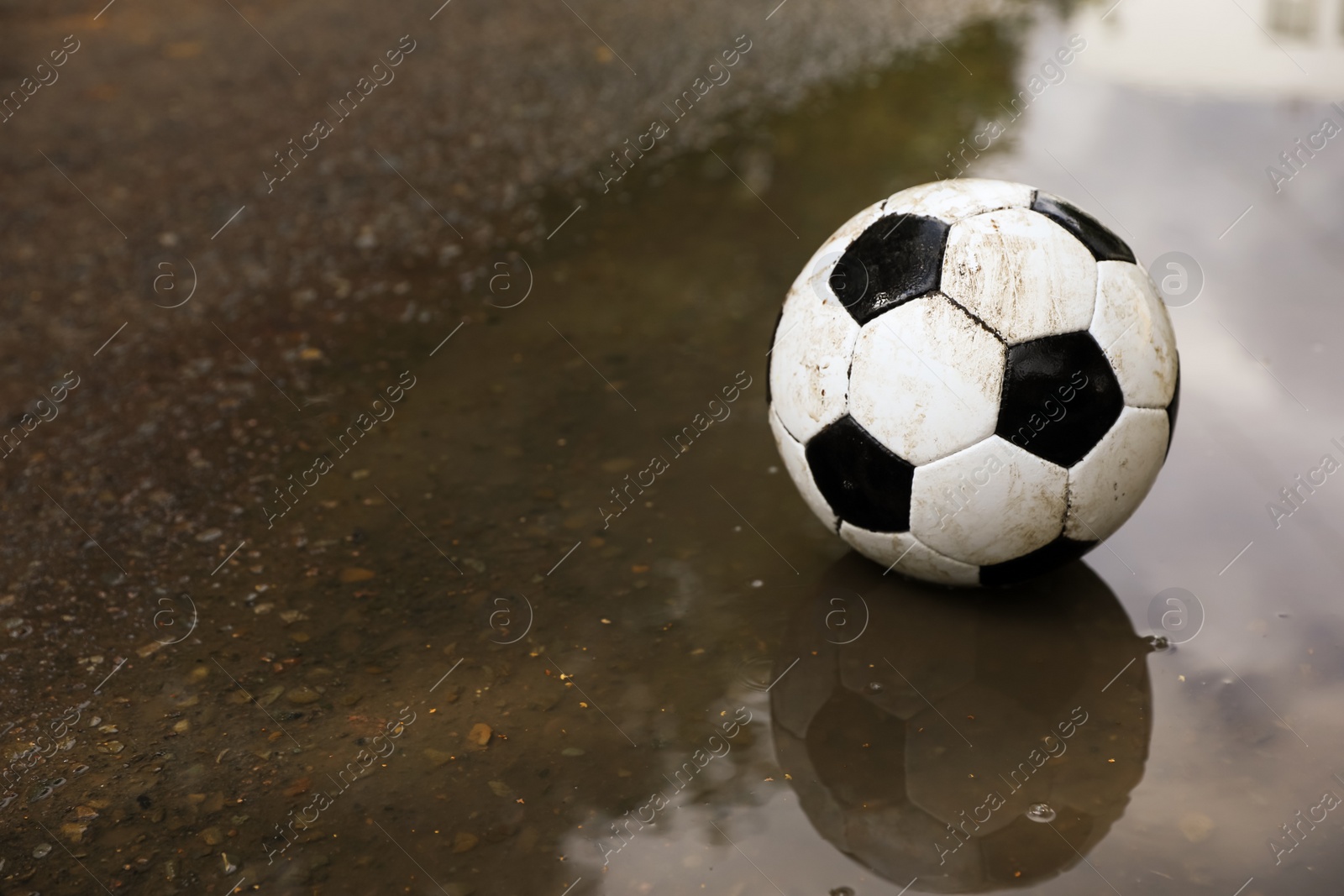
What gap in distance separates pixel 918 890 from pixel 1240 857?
2.23ft

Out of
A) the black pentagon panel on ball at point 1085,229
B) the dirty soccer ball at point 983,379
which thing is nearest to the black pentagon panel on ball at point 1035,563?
the dirty soccer ball at point 983,379

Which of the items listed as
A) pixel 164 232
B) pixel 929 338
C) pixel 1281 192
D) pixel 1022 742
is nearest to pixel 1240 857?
pixel 1022 742

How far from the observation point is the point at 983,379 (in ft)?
8.89

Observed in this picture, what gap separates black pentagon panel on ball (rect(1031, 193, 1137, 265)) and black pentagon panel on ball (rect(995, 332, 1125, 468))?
25 cm

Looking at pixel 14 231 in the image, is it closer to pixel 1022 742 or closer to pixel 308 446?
pixel 308 446

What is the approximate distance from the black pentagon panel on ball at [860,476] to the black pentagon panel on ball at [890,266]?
11.2 inches

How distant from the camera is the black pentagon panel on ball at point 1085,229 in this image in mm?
2842

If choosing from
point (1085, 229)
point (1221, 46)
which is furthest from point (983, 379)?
point (1221, 46)

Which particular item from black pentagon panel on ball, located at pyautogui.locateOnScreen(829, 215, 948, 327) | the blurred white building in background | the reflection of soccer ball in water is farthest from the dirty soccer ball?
the blurred white building in background

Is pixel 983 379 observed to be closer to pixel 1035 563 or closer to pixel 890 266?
pixel 890 266

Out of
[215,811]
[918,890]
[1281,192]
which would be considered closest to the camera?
[918,890]

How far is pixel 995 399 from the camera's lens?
2.71 m

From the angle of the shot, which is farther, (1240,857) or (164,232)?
(164,232)

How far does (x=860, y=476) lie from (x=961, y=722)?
2.05 feet
